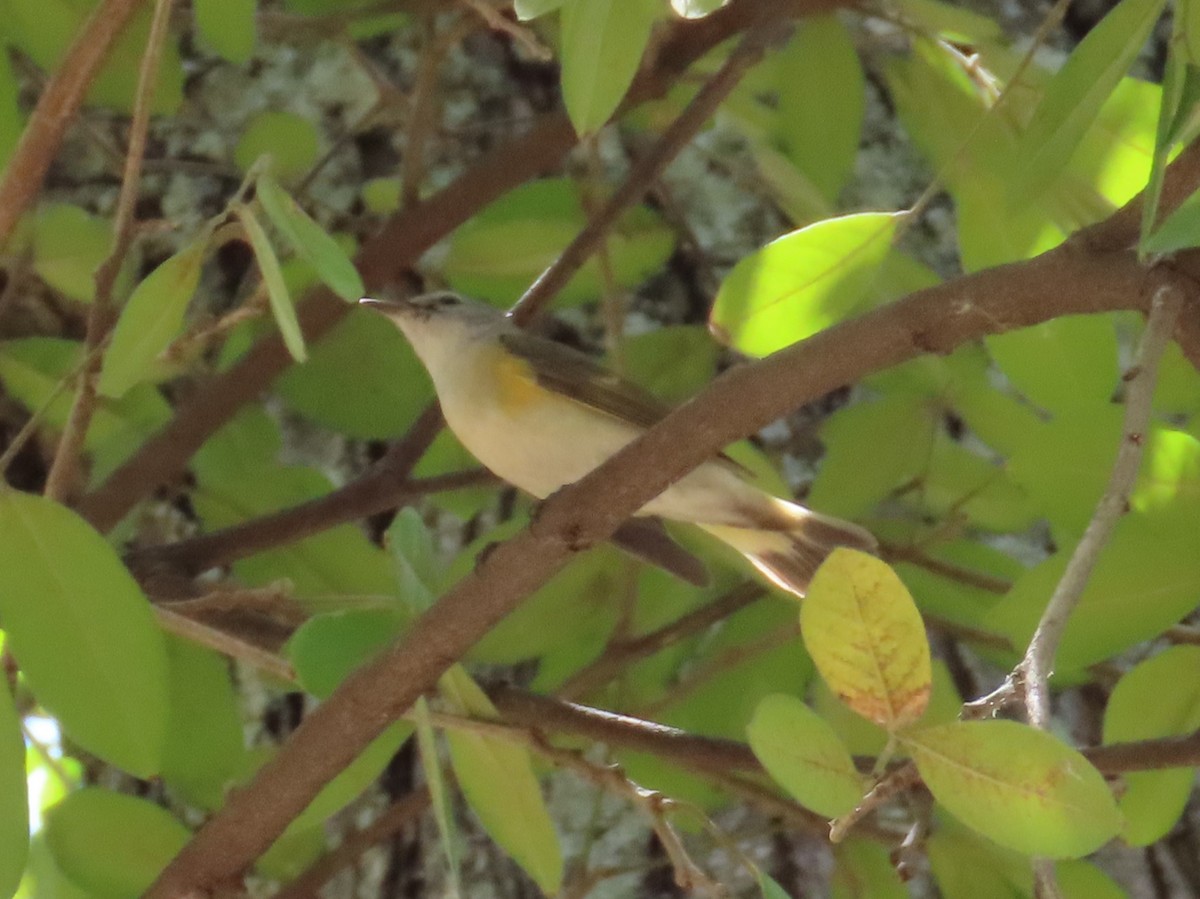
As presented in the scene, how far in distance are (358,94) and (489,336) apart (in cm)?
82

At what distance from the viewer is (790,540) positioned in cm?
171

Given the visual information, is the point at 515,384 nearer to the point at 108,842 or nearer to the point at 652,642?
the point at 652,642

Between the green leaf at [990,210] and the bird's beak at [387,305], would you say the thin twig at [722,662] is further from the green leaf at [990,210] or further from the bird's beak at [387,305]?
the bird's beak at [387,305]

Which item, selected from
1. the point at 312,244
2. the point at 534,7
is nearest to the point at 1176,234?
the point at 534,7

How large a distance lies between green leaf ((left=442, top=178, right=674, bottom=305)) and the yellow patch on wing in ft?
0.32

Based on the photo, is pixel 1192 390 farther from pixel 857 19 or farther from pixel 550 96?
pixel 550 96

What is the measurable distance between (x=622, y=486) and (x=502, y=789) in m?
0.36

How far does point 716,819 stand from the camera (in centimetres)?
181

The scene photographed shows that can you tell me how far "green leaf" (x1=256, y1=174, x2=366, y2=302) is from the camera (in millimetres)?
881

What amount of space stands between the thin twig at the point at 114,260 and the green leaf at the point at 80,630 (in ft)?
0.41

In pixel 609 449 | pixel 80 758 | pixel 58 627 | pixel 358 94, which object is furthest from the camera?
pixel 358 94

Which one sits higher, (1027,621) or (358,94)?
(358,94)

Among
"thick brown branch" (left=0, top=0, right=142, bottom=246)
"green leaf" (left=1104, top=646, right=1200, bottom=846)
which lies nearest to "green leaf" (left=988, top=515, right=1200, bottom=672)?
"green leaf" (left=1104, top=646, right=1200, bottom=846)

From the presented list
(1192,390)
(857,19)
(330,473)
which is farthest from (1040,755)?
(857,19)
